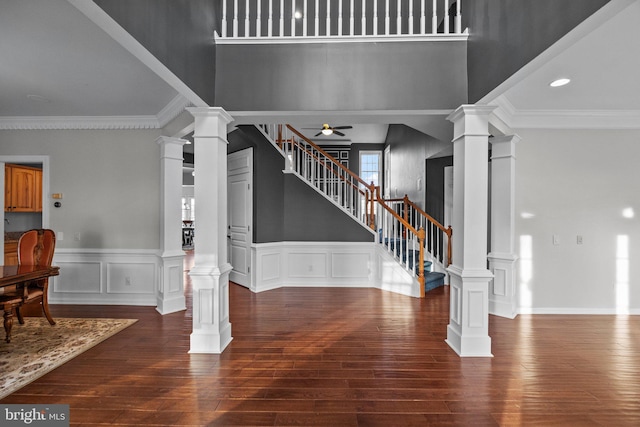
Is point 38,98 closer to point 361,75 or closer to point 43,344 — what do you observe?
point 43,344

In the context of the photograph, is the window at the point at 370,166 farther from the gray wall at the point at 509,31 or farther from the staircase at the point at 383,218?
the gray wall at the point at 509,31

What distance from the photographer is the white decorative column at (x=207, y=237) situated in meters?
3.17

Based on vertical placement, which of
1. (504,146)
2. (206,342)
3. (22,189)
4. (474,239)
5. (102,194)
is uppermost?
(504,146)

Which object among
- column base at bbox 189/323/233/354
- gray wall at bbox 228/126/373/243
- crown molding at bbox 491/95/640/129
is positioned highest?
crown molding at bbox 491/95/640/129

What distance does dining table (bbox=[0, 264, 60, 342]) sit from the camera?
9.91ft

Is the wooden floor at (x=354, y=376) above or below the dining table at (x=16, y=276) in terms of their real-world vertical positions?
below

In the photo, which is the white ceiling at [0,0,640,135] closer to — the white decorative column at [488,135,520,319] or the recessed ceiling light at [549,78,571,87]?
the recessed ceiling light at [549,78,571,87]

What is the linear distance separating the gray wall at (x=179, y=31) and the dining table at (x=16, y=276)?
98.9 inches

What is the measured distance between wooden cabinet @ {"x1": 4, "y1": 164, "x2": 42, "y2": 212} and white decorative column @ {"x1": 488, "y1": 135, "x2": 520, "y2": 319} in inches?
Answer: 318

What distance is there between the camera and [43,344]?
3303 mm

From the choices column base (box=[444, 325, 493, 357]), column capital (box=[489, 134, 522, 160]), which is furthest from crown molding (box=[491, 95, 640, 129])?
column base (box=[444, 325, 493, 357])

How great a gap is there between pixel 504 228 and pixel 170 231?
4.64m

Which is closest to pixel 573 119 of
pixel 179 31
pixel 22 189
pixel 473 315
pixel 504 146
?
pixel 504 146

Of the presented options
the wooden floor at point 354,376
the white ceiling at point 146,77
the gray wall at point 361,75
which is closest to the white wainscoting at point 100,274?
the wooden floor at point 354,376
